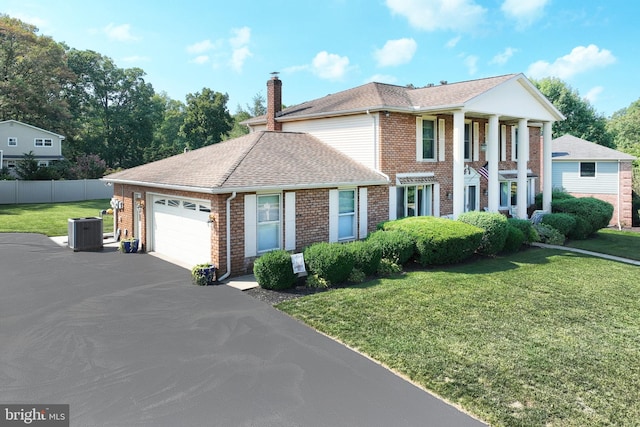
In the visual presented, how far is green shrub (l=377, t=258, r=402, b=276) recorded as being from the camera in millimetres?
13109

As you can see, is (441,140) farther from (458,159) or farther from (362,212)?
(362,212)

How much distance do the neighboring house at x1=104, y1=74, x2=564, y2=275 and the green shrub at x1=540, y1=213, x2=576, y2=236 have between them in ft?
4.27

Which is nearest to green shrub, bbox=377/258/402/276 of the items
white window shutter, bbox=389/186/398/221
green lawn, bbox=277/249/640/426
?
green lawn, bbox=277/249/640/426

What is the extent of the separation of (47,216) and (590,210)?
28658mm

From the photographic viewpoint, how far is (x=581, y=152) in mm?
28531

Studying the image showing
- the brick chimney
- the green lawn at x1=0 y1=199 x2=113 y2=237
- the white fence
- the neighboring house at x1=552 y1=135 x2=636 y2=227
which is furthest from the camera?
the white fence

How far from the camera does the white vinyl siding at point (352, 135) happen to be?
56.7ft

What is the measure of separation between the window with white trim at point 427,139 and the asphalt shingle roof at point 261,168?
2818mm

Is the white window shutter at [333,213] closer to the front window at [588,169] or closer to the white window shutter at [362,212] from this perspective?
the white window shutter at [362,212]

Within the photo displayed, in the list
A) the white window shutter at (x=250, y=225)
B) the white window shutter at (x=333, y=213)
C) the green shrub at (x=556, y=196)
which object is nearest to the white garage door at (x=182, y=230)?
the white window shutter at (x=250, y=225)

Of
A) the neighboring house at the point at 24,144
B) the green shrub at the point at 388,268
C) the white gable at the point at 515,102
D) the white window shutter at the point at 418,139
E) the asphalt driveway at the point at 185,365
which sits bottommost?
the asphalt driveway at the point at 185,365

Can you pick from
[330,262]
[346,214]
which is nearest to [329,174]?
[346,214]

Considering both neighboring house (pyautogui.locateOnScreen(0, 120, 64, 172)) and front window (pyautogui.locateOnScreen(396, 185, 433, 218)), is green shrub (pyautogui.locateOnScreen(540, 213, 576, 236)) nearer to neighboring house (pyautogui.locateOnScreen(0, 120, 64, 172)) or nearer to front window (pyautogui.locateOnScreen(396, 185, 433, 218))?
front window (pyautogui.locateOnScreen(396, 185, 433, 218))

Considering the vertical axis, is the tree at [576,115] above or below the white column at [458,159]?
above
